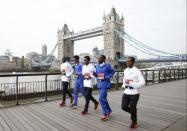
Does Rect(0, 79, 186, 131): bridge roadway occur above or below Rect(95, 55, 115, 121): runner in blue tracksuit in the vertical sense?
below

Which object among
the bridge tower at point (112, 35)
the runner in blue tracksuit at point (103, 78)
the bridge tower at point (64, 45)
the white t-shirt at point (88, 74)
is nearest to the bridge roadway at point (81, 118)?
the runner in blue tracksuit at point (103, 78)

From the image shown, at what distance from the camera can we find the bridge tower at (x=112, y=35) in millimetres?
73562

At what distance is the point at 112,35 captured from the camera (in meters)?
74.7

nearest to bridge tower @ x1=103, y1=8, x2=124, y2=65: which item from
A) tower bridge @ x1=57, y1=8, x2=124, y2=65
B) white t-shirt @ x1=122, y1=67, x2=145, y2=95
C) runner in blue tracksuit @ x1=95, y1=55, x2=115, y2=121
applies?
tower bridge @ x1=57, y1=8, x2=124, y2=65

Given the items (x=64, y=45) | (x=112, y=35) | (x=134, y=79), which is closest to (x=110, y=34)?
(x=112, y=35)

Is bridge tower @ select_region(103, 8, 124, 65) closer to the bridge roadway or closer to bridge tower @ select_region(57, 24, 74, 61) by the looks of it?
bridge tower @ select_region(57, 24, 74, 61)

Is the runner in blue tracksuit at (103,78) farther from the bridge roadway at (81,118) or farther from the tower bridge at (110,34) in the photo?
the tower bridge at (110,34)

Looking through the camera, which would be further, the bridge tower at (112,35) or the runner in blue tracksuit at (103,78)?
the bridge tower at (112,35)

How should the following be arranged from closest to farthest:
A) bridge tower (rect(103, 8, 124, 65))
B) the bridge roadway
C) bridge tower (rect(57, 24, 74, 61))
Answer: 1. the bridge roadway
2. bridge tower (rect(103, 8, 124, 65))
3. bridge tower (rect(57, 24, 74, 61))

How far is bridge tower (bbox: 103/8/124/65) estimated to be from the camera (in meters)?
73.6

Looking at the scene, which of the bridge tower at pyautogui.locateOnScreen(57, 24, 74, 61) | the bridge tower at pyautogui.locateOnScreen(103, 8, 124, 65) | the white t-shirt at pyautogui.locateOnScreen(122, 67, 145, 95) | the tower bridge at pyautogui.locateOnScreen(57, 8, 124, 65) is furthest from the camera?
the bridge tower at pyautogui.locateOnScreen(57, 24, 74, 61)

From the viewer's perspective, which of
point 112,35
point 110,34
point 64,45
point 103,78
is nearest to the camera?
point 103,78

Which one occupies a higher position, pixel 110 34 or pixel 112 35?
pixel 110 34

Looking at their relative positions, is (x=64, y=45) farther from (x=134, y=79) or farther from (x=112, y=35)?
(x=134, y=79)
